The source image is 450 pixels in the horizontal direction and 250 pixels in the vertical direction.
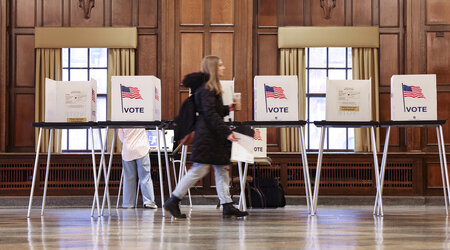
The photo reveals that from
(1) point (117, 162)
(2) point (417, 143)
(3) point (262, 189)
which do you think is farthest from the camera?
(2) point (417, 143)

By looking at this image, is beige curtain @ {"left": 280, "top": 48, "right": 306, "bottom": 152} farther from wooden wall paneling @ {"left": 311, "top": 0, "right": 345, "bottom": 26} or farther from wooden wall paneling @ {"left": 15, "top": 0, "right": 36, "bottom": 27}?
wooden wall paneling @ {"left": 15, "top": 0, "right": 36, "bottom": 27}

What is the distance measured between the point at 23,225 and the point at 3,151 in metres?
4.92

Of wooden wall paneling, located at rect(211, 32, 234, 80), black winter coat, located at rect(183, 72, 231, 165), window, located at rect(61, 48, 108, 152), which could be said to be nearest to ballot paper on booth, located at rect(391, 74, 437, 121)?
black winter coat, located at rect(183, 72, 231, 165)

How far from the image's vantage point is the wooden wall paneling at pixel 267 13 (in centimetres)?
1038

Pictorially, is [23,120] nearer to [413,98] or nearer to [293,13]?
[293,13]

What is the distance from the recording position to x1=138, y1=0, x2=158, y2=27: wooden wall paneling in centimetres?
1032

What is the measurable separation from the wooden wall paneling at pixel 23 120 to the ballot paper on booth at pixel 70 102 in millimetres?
4135

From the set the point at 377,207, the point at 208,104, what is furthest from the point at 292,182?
the point at 208,104

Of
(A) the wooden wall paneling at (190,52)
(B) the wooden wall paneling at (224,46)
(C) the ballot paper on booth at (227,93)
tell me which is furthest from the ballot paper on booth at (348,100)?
(A) the wooden wall paneling at (190,52)

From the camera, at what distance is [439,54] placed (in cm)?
1004

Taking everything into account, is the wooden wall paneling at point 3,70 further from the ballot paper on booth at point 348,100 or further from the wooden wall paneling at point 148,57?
the ballot paper on booth at point 348,100

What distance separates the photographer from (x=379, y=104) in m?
10.3

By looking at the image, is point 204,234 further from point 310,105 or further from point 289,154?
point 310,105

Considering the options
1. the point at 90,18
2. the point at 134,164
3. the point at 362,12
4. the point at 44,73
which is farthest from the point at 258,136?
the point at 44,73
